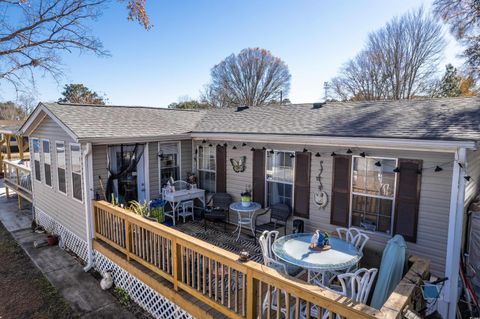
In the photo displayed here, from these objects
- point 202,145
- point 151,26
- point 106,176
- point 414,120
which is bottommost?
point 106,176

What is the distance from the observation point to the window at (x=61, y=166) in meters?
7.32

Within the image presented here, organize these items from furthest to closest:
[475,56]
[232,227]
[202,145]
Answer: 1. [475,56]
2. [202,145]
3. [232,227]

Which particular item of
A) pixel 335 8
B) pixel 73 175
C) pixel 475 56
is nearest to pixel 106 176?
pixel 73 175

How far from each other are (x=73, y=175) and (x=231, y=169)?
4.05 metres

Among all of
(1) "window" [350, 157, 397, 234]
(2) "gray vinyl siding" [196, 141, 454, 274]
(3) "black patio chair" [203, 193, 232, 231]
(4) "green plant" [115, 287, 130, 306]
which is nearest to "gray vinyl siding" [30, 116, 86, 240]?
(4) "green plant" [115, 287, 130, 306]

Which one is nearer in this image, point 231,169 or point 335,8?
point 231,169

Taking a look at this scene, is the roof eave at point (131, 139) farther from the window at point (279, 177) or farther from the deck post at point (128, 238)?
the window at point (279, 177)

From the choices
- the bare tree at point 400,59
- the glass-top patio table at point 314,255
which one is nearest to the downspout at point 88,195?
the glass-top patio table at point 314,255

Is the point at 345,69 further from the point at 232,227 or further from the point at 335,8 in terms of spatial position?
the point at 232,227

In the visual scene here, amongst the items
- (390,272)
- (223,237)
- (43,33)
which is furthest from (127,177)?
(43,33)

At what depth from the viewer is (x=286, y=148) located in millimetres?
6828

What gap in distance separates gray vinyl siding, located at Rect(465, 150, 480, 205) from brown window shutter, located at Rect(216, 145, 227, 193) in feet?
18.1

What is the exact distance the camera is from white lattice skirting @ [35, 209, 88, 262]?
6859 mm

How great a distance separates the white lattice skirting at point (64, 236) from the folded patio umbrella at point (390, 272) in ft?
20.4
